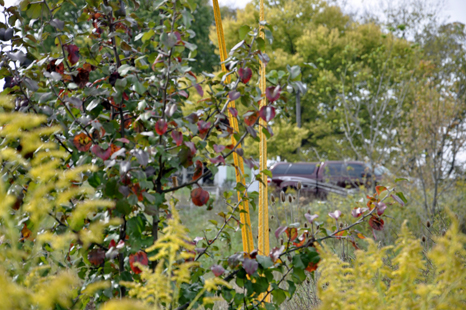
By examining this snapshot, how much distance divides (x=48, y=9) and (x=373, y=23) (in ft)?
51.5

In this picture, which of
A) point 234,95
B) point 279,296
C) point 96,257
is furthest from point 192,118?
point 279,296

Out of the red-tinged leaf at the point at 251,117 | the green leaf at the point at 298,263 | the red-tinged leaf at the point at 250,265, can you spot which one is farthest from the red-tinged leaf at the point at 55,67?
A: the green leaf at the point at 298,263

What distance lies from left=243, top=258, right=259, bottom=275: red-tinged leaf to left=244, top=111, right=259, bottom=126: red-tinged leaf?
20.3 inches

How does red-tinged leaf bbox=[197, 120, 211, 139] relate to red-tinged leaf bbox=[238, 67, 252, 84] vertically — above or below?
below

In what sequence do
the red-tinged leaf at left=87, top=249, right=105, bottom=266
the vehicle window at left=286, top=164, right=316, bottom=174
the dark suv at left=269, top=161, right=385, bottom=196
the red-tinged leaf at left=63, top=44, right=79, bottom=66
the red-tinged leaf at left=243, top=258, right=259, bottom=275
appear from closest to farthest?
the red-tinged leaf at left=243, top=258, right=259, bottom=275
the red-tinged leaf at left=87, top=249, right=105, bottom=266
the red-tinged leaf at left=63, top=44, right=79, bottom=66
the dark suv at left=269, top=161, right=385, bottom=196
the vehicle window at left=286, top=164, right=316, bottom=174

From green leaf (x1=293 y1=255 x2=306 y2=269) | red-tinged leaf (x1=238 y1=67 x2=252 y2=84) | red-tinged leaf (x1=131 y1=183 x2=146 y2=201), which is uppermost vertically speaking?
red-tinged leaf (x1=238 y1=67 x2=252 y2=84)

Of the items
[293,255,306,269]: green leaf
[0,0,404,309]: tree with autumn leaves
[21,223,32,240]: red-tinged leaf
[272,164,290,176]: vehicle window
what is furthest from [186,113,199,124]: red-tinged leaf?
[272,164,290,176]: vehicle window

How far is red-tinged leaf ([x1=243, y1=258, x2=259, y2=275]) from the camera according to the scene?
125 centimetres

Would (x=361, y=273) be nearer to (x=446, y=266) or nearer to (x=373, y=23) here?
(x=446, y=266)

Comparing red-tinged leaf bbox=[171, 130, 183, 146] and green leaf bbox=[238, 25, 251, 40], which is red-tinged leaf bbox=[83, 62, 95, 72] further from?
green leaf bbox=[238, 25, 251, 40]

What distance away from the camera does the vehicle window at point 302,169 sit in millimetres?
12172

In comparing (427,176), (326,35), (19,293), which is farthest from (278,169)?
(19,293)

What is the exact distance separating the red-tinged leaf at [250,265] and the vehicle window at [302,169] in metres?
11.1

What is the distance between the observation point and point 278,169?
1288cm
